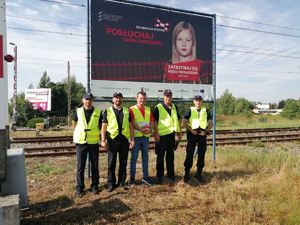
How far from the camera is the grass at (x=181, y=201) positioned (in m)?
5.61

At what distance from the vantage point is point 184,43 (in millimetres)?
10266

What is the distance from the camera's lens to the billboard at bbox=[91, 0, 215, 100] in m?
8.74

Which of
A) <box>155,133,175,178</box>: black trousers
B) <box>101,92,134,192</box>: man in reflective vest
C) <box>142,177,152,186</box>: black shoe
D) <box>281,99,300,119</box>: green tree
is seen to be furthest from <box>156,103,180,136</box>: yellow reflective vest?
<box>281,99,300,119</box>: green tree

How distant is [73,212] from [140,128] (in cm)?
232

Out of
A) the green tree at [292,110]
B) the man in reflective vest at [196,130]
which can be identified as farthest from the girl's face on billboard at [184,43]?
the green tree at [292,110]

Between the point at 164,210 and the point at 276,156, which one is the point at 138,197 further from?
the point at 276,156

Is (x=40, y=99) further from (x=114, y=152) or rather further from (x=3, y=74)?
(x=3, y=74)

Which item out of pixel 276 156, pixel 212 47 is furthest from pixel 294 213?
pixel 212 47

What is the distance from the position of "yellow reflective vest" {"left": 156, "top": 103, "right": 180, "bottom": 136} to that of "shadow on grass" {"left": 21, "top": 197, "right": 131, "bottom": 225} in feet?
6.26

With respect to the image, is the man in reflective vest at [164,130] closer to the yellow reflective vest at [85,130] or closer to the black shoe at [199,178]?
the black shoe at [199,178]

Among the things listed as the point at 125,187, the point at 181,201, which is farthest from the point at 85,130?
the point at 181,201

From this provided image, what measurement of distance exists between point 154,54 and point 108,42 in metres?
1.46

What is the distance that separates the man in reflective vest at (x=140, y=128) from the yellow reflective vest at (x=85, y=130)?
0.87m

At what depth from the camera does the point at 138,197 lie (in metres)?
6.86
